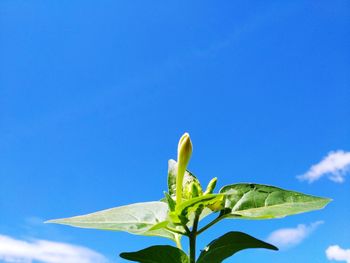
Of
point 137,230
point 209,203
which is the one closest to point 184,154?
point 209,203

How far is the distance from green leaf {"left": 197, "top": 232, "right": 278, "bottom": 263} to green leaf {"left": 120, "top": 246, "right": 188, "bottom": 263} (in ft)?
0.21

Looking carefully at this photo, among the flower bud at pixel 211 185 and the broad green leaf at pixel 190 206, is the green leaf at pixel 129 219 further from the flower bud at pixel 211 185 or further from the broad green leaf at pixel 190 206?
the flower bud at pixel 211 185

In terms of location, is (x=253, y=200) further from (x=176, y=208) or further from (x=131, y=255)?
(x=131, y=255)

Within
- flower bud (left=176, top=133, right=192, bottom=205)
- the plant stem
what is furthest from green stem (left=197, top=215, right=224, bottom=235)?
flower bud (left=176, top=133, right=192, bottom=205)

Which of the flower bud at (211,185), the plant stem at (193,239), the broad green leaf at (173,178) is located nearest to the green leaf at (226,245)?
the plant stem at (193,239)

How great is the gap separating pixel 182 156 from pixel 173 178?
0.64 feet

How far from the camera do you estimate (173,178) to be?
1.76 meters

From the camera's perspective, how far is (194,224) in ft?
4.79

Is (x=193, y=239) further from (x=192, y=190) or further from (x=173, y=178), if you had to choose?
(x=173, y=178)

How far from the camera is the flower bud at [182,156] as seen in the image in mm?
1578

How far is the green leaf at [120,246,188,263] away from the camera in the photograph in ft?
4.61

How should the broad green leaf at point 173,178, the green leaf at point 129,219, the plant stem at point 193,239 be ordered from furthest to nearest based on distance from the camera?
the broad green leaf at point 173,178 < the green leaf at point 129,219 < the plant stem at point 193,239

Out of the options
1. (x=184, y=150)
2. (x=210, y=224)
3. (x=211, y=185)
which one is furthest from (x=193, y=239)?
(x=184, y=150)

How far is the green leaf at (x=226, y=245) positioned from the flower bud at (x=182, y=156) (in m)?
0.22
